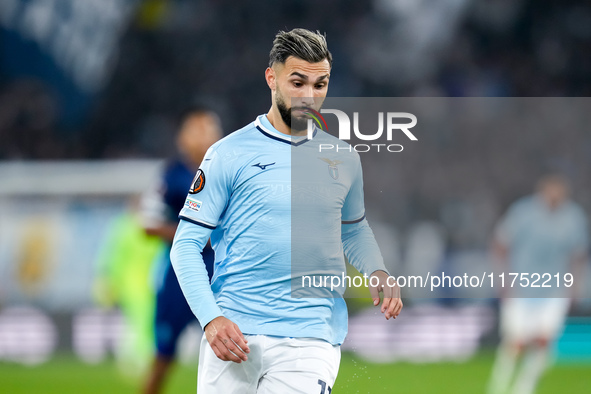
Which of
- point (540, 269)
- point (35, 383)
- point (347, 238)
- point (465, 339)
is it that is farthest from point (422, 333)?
point (347, 238)

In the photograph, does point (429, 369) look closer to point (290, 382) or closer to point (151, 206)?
point (151, 206)

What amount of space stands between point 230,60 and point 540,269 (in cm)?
902

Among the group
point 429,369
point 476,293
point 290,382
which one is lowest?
point 290,382

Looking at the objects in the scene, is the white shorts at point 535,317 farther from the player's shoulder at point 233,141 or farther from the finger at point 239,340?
the finger at point 239,340

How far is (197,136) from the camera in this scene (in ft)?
18.7

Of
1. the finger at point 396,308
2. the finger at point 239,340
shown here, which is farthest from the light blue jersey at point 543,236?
the finger at point 239,340

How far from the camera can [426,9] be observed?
15336 millimetres

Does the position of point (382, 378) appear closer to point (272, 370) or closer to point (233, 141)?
point (272, 370)

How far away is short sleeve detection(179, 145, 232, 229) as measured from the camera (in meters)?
2.78

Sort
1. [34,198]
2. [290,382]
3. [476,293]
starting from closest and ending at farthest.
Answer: [290,382], [476,293], [34,198]

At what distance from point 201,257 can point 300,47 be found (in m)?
0.77

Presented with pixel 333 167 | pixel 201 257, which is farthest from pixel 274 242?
pixel 333 167

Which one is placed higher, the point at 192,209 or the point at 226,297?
the point at 192,209

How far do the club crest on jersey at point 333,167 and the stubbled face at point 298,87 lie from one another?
157mm
